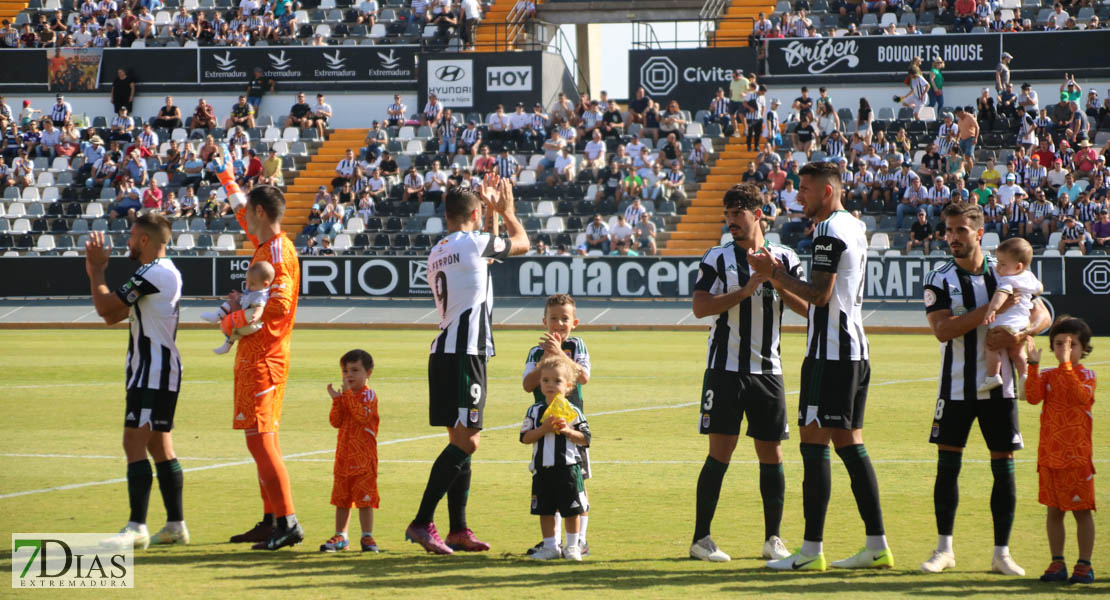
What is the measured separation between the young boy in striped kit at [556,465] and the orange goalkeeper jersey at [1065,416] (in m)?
2.61

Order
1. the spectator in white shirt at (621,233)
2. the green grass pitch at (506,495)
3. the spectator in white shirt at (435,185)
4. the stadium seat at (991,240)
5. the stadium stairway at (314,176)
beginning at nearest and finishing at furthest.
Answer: the green grass pitch at (506,495) → the stadium seat at (991,240) → the spectator in white shirt at (621,233) → the spectator in white shirt at (435,185) → the stadium stairway at (314,176)

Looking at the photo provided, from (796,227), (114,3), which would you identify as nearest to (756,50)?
(796,227)

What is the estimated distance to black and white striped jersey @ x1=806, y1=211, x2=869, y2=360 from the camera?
7.31 m

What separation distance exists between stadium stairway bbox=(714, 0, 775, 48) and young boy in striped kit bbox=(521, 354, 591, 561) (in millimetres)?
33698

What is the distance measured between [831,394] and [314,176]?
34904 millimetres

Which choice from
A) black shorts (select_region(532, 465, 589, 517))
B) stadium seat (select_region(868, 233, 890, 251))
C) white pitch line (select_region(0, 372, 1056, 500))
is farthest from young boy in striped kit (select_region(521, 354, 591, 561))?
stadium seat (select_region(868, 233, 890, 251))

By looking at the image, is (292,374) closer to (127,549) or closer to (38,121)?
(127,549)

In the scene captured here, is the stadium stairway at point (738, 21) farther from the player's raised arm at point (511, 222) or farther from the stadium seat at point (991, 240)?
the player's raised arm at point (511, 222)

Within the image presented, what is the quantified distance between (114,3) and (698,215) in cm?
2489

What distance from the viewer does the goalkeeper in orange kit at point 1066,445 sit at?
689 cm

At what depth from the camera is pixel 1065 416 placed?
7.02m

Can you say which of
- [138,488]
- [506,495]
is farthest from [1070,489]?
[138,488]

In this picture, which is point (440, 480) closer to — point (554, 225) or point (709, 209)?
point (554, 225)

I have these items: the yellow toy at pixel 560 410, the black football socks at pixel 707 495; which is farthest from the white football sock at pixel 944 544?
the yellow toy at pixel 560 410
